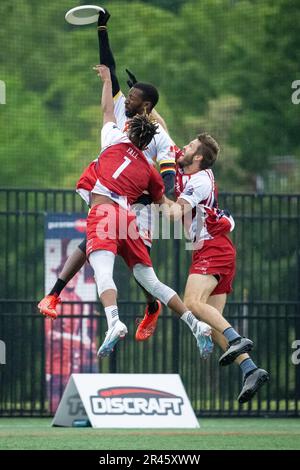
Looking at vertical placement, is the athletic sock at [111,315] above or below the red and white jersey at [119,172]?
below

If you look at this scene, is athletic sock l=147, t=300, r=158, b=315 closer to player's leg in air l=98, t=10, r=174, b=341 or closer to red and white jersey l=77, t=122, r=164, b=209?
player's leg in air l=98, t=10, r=174, b=341

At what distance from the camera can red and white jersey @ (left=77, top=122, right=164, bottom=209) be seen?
12.2m

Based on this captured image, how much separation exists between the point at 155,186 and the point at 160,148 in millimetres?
487

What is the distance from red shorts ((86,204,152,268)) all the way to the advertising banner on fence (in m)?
5.01

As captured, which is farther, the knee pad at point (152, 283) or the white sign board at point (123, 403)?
the white sign board at point (123, 403)

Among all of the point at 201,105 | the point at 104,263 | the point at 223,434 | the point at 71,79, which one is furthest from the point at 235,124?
the point at 104,263

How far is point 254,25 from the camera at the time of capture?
29141 millimetres

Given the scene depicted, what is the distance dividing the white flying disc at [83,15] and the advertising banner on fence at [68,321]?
15.8 ft

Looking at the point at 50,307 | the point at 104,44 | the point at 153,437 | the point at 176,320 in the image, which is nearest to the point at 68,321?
the point at 176,320

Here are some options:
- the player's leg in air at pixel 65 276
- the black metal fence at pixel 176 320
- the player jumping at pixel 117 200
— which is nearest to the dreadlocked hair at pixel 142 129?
the player jumping at pixel 117 200

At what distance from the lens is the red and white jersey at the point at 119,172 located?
482 inches

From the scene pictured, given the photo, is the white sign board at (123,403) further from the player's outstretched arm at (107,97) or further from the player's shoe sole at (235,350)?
the player's outstretched arm at (107,97)
